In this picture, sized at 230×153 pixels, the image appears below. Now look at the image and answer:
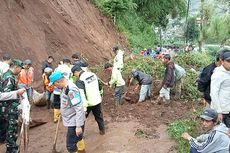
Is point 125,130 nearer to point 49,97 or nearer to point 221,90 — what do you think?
point 49,97

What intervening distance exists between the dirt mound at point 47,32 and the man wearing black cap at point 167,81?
4.32 meters

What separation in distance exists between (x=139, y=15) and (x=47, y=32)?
16271mm

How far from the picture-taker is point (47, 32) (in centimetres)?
1525

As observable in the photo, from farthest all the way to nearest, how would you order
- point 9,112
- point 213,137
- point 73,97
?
point 9,112 → point 73,97 → point 213,137

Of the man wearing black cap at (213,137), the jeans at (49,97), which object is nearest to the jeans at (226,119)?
the man wearing black cap at (213,137)

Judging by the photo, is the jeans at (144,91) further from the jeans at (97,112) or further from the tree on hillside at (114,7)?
the tree on hillside at (114,7)

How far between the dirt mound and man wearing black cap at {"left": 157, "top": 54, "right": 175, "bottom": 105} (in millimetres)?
4317

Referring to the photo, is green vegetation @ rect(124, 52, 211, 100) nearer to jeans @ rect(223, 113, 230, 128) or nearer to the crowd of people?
the crowd of people

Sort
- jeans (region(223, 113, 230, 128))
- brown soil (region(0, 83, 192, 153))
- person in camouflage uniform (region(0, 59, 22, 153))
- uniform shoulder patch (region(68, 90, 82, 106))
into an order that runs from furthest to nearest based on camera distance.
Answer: brown soil (region(0, 83, 192, 153)), person in camouflage uniform (region(0, 59, 22, 153)), uniform shoulder patch (region(68, 90, 82, 106)), jeans (region(223, 113, 230, 128))

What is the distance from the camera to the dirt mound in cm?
1390

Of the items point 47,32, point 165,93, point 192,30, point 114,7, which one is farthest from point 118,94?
point 192,30

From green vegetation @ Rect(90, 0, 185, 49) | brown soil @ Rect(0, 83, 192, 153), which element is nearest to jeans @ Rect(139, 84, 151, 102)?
brown soil @ Rect(0, 83, 192, 153)

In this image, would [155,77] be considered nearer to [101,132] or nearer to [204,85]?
[101,132]

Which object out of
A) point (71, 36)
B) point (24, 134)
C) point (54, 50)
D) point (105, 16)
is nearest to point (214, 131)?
point (24, 134)
